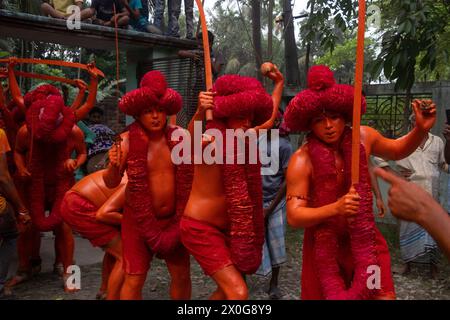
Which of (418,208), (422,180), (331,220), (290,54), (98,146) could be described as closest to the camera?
(418,208)

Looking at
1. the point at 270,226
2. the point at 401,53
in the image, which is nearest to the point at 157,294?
the point at 270,226

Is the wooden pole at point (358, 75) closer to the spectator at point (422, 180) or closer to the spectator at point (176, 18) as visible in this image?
the spectator at point (422, 180)

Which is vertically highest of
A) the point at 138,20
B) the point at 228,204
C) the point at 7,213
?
the point at 138,20

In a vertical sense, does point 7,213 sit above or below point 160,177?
below

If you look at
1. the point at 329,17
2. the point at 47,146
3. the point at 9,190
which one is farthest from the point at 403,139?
the point at 329,17

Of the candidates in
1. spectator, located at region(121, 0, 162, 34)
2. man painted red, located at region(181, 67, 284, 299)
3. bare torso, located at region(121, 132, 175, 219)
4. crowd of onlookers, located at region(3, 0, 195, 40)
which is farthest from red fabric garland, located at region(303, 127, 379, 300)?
spectator, located at region(121, 0, 162, 34)

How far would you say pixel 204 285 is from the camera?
5055 millimetres

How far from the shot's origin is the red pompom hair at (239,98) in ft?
9.93

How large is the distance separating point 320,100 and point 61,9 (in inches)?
226

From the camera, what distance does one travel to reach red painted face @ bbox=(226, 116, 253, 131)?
3104mm

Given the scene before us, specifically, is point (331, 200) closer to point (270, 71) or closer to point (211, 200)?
point (211, 200)

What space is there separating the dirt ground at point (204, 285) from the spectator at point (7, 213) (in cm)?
55

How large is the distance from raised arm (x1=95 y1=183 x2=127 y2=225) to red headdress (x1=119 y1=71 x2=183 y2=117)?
0.64m
